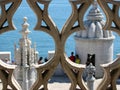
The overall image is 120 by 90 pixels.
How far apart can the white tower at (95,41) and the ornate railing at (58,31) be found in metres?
11.2

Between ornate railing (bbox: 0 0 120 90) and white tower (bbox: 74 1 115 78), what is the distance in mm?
11189

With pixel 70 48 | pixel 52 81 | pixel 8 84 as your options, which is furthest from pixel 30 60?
pixel 70 48

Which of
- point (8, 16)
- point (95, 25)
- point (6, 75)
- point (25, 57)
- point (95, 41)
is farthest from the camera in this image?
point (95, 41)

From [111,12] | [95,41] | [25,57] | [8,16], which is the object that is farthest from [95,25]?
[8,16]

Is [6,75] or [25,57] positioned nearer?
[6,75]

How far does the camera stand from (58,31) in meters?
2.67


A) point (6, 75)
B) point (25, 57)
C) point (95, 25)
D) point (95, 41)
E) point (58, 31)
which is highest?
point (58, 31)

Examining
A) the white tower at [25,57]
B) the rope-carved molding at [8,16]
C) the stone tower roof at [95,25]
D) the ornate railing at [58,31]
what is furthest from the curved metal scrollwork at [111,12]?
the stone tower roof at [95,25]

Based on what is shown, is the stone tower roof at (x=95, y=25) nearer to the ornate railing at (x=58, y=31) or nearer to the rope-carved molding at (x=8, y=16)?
the ornate railing at (x=58, y=31)

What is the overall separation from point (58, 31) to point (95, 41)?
38.6ft

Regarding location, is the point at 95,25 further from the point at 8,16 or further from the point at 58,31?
the point at 8,16

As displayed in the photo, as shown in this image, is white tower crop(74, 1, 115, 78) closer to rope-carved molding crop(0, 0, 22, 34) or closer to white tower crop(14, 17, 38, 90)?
white tower crop(14, 17, 38, 90)

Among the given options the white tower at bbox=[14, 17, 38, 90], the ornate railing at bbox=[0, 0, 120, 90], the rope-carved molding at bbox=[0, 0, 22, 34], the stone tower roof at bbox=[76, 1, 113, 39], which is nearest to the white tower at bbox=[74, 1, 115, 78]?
the stone tower roof at bbox=[76, 1, 113, 39]

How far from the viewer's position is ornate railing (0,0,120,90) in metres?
2.62
